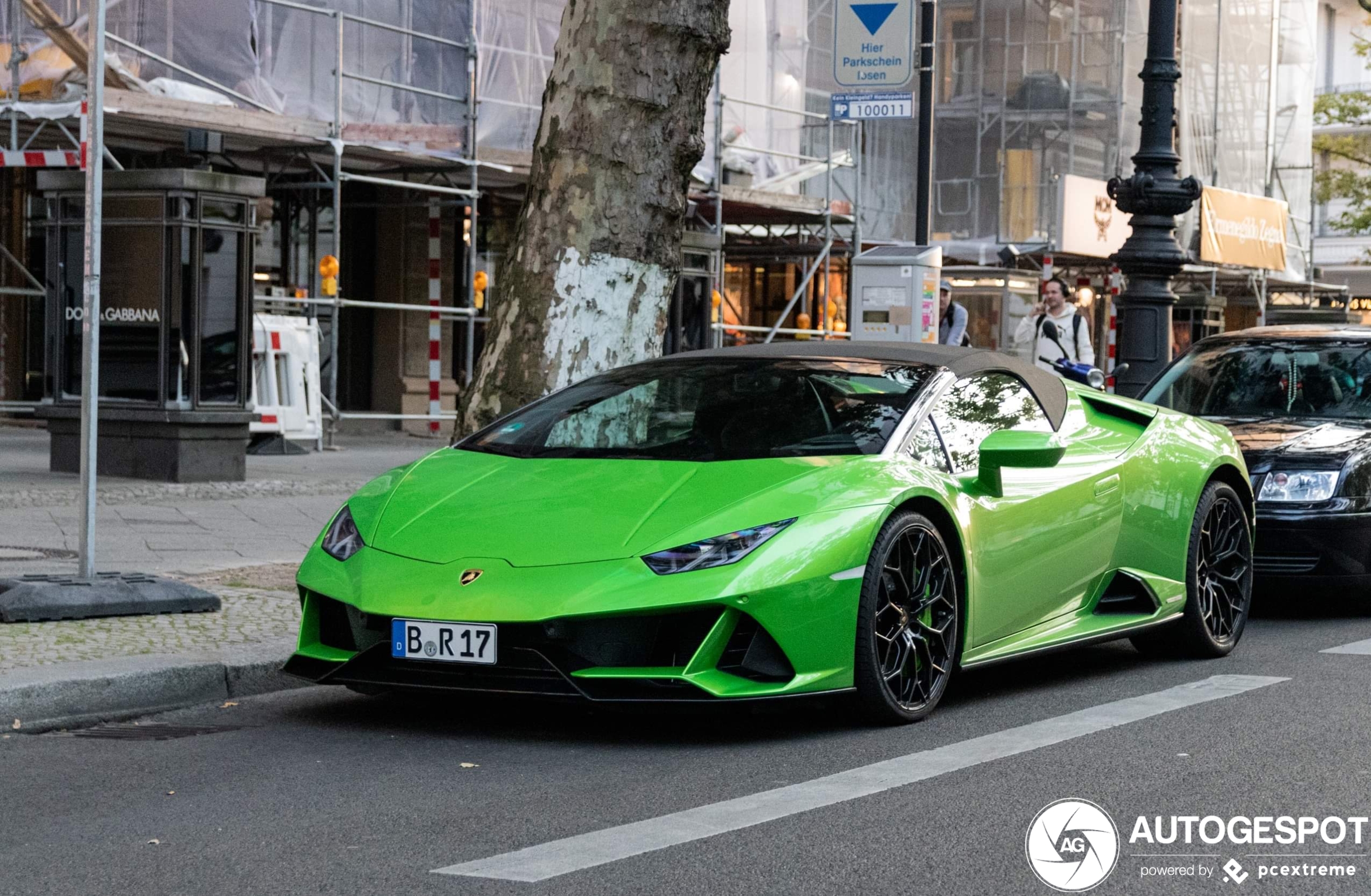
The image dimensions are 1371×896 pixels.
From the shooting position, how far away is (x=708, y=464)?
5977mm

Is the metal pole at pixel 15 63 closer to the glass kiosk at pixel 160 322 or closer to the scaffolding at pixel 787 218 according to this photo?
the glass kiosk at pixel 160 322

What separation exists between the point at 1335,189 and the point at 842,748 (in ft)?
128

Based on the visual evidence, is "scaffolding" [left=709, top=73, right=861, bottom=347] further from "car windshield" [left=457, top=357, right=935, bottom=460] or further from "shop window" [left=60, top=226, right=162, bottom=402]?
"car windshield" [left=457, top=357, right=935, bottom=460]

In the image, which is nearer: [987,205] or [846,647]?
[846,647]

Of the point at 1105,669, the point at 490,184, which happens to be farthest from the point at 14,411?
the point at 1105,669

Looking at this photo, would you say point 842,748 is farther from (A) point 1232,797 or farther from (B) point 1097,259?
(B) point 1097,259

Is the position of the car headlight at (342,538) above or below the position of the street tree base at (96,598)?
above

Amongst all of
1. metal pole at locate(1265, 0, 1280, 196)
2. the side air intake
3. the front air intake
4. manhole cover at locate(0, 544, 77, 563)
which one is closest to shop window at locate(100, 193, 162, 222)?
manhole cover at locate(0, 544, 77, 563)

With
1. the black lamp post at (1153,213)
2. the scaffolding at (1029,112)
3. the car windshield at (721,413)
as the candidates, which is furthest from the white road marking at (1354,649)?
the scaffolding at (1029,112)

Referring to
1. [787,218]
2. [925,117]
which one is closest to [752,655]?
[925,117]

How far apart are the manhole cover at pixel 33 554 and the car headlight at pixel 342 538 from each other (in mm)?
3523

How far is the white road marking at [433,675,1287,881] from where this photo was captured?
4.19m

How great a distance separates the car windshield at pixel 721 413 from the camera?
618 centimetres

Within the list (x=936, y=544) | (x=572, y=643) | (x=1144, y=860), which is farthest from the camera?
(x=936, y=544)
